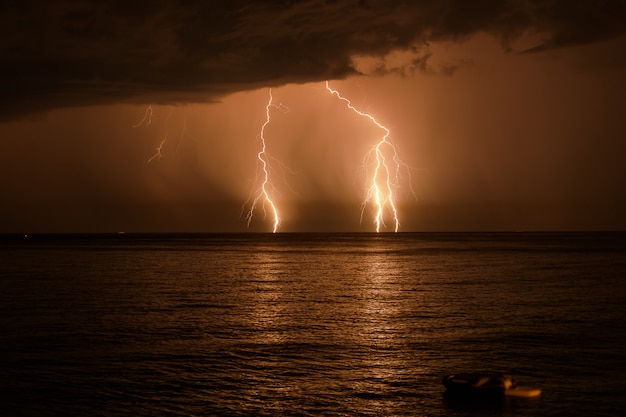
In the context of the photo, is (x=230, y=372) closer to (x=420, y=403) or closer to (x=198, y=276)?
(x=420, y=403)

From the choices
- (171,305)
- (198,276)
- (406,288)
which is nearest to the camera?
(171,305)

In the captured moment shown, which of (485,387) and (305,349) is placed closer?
(485,387)

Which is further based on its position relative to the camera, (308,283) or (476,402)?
(308,283)

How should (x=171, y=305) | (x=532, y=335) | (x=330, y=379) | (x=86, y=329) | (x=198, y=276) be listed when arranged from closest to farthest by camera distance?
(x=330, y=379) < (x=532, y=335) < (x=86, y=329) < (x=171, y=305) < (x=198, y=276)

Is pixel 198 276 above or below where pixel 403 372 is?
above

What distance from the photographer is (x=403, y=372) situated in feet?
57.2

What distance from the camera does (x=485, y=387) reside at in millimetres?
14867

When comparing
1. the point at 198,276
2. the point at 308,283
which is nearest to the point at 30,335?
the point at 308,283

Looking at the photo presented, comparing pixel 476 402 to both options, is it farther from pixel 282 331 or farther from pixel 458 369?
pixel 282 331

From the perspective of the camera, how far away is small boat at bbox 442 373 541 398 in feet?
48.5

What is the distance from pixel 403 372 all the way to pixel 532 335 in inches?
291

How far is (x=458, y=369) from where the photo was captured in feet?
57.8

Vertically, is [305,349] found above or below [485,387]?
above

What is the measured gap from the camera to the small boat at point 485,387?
14781 mm
